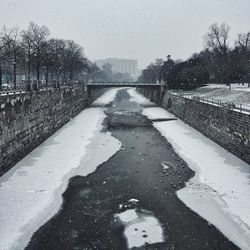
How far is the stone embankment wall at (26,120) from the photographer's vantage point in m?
25.8

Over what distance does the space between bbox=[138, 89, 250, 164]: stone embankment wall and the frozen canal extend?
4.08 ft

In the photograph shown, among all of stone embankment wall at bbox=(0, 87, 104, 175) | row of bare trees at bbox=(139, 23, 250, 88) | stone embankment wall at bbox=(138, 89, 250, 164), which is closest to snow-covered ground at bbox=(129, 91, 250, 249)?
stone embankment wall at bbox=(138, 89, 250, 164)

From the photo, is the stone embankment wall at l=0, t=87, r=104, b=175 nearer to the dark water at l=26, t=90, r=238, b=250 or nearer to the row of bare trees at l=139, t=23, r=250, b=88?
the dark water at l=26, t=90, r=238, b=250

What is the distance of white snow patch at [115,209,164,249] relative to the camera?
15.9 meters

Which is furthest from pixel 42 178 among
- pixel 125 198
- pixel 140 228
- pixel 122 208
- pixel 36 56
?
pixel 36 56

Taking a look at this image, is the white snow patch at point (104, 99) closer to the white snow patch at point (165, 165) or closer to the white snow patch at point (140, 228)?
the white snow patch at point (165, 165)

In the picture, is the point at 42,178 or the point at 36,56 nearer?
the point at 42,178

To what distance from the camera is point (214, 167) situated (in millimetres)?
27172

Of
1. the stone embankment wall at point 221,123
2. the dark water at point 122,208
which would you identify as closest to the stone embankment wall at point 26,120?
the dark water at point 122,208

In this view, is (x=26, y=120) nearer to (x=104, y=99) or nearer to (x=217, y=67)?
(x=217, y=67)

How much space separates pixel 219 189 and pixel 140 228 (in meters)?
7.84

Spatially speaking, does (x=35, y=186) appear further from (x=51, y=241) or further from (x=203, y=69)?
(x=203, y=69)

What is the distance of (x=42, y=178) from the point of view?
23938 mm

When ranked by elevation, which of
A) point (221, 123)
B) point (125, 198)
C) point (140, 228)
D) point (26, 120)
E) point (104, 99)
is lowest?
point (140, 228)
